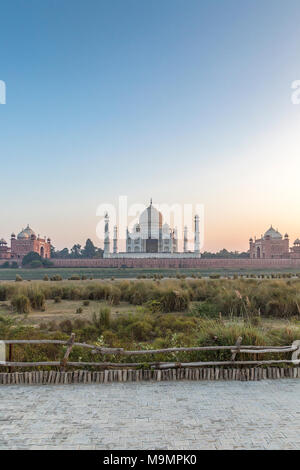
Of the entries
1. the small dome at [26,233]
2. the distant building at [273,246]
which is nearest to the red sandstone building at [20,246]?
Result: the small dome at [26,233]

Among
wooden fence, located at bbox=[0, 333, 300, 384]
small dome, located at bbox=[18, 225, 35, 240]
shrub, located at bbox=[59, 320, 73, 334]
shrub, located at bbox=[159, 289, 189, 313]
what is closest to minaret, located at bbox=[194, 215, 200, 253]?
small dome, located at bbox=[18, 225, 35, 240]

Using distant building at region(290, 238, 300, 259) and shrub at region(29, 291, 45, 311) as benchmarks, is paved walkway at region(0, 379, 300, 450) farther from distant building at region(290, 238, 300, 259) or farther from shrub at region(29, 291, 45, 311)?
distant building at region(290, 238, 300, 259)

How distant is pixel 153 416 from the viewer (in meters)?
3.71

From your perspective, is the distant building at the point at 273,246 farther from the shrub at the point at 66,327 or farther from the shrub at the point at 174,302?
the shrub at the point at 66,327

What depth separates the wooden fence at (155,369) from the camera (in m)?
4.75

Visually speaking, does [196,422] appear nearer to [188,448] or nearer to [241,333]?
[188,448]

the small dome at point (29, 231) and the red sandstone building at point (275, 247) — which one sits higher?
the small dome at point (29, 231)

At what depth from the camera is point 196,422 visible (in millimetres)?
3576

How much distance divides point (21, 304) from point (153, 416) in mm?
7959

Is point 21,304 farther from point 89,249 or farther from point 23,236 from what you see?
point 89,249

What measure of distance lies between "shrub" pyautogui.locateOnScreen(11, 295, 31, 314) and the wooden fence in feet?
17.9

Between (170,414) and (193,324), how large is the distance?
4302 mm

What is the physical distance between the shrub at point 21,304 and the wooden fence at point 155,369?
5.45 m
